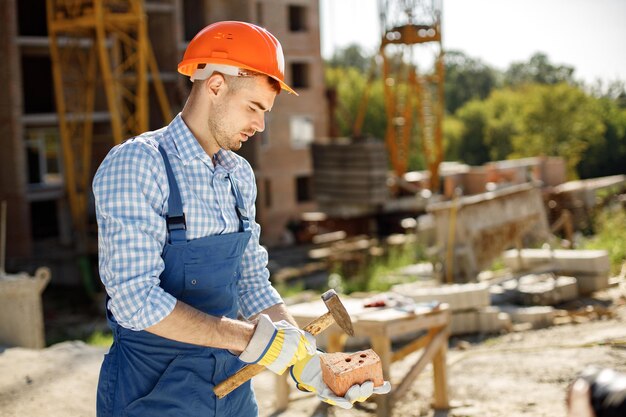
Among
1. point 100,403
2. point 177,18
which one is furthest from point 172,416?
point 177,18

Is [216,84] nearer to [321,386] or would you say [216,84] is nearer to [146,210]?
[146,210]

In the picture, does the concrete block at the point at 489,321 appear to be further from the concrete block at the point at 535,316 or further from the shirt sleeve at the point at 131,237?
the shirt sleeve at the point at 131,237

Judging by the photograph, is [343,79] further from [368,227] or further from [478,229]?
[478,229]

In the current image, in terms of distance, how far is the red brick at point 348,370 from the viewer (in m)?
3.16

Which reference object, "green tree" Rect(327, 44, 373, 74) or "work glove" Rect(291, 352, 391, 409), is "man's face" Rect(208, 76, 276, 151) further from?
"green tree" Rect(327, 44, 373, 74)

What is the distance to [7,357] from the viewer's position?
294 inches

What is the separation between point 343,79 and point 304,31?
2708cm

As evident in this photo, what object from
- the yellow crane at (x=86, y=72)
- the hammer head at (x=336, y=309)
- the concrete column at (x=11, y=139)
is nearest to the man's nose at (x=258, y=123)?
the hammer head at (x=336, y=309)

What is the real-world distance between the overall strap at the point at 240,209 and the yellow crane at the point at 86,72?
2110cm

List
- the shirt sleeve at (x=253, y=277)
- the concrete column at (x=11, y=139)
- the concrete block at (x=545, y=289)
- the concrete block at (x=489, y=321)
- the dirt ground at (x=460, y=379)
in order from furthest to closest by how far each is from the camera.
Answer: the concrete column at (x=11, y=139) → the concrete block at (x=545, y=289) → the concrete block at (x=489, y=321) → the dirt ground at (x=460, y=379) → the shirt sleeve at (x=253, y=277)

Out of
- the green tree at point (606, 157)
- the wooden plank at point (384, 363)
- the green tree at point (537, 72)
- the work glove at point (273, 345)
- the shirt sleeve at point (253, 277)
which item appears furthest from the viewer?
the green tree at point (537, 72)

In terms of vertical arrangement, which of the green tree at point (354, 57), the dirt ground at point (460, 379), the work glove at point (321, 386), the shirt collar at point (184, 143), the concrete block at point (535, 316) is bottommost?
the concrete block at point (535, 316)

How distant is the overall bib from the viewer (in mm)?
3107

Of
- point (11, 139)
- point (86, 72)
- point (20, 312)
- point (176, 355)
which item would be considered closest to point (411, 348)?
point (20, 312)
